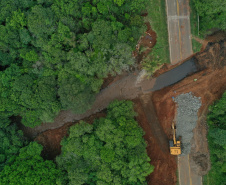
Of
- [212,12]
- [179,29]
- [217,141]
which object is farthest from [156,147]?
[212,12]

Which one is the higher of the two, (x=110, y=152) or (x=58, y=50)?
(x=58, y=50)

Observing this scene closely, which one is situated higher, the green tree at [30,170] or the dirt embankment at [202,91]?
the dirt embankment at [202,91]

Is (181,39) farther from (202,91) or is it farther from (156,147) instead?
(156,147)

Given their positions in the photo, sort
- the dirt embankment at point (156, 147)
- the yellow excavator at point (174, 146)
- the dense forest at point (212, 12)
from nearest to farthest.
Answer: the dense forest at point (212, 12) → the yellow excavator at point (174, 146) → the dirt embankment at point (156, 147)

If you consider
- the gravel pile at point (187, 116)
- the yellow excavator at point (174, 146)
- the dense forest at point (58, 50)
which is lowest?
the yellow excavator at point (174, 146)

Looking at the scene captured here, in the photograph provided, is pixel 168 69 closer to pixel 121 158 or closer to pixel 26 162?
pixel 121 158

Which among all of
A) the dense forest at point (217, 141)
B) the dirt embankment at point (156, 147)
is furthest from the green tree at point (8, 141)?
the dense forest at point (217, 141)

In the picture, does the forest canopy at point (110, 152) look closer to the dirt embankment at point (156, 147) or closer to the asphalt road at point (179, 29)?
the dirt embankment at point (156, 147)
